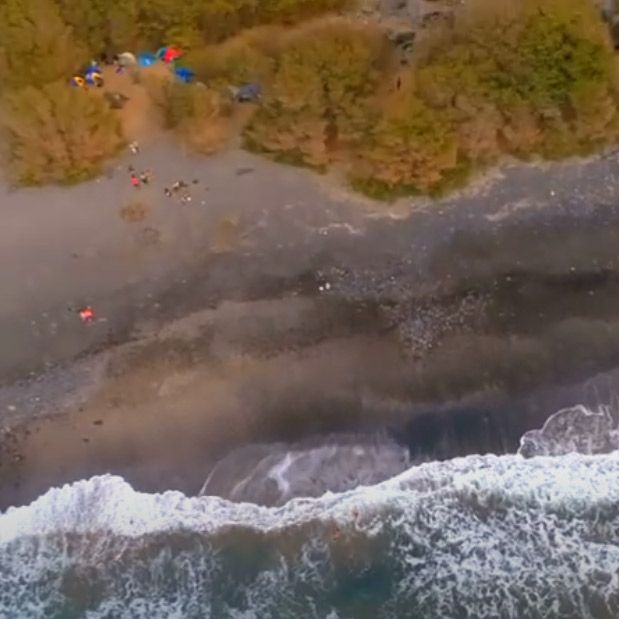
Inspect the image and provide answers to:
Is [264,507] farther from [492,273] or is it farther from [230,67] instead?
[230,67]

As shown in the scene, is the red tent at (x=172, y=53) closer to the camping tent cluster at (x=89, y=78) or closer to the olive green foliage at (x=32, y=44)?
the camping tent cluster at (x=89, y=78)

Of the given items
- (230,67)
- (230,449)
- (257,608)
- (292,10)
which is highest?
(292,10)

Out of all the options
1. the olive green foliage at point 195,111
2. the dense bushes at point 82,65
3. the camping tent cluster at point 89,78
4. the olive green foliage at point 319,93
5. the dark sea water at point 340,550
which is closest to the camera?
the dark sea water at point 340,550

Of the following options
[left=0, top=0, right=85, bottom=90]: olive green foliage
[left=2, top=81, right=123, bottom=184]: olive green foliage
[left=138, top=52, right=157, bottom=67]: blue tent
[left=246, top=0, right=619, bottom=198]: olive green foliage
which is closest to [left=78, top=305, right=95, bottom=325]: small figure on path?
[left=2, top=81, right=123, bottom=184]: olive green foliage

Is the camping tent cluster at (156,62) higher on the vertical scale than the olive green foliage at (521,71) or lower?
higher

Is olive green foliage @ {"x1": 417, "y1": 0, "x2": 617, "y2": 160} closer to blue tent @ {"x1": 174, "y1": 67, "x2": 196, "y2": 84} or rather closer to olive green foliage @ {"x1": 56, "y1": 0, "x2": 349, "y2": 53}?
olive green foliage @ {"x1": 56, "y1": 0, "x2": 349, "y2": 53}

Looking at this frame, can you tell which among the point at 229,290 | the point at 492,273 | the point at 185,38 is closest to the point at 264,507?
the point at 229,290

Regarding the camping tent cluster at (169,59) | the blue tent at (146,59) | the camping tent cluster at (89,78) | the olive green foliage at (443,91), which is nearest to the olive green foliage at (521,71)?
the olive green foliage at (443,91)
